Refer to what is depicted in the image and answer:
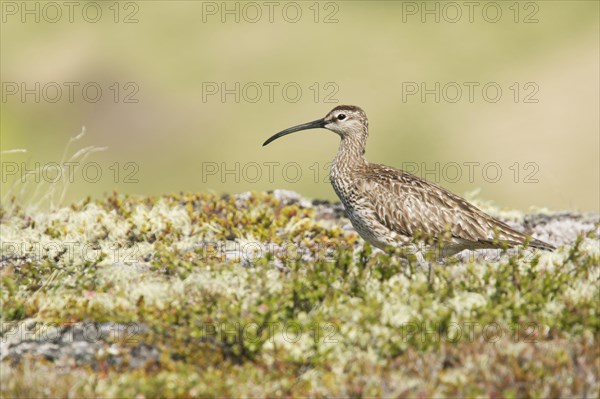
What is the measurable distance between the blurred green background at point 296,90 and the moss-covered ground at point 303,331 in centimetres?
2211

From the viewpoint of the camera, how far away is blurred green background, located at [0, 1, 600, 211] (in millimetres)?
35219

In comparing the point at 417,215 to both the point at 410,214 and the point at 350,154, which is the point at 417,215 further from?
the point at 350,154

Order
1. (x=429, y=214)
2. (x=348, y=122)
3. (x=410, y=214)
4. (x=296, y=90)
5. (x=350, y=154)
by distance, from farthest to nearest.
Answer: (x=296, y=90)
(x=348, y=122)
(x=350, y=154)
(x=429, y=214)
(x=410, y=214)

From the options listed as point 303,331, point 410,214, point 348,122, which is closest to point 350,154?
point 348,122

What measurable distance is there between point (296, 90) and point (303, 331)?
1257 inches

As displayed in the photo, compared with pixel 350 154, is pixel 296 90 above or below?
above

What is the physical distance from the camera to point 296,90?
39.7m

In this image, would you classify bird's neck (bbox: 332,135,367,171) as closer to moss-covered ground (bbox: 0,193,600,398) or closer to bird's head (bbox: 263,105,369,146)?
bird's head (bbox: 263,105,369,146)

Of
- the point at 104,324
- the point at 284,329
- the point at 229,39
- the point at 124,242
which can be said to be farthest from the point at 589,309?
the point at 229,39

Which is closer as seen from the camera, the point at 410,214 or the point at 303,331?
the point at 303,331

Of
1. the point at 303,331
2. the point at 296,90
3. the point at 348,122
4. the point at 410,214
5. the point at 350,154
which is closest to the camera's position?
the point at 303,331

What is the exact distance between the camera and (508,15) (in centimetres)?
4625

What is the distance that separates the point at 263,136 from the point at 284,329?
28980 mm

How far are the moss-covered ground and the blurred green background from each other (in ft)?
72.5
